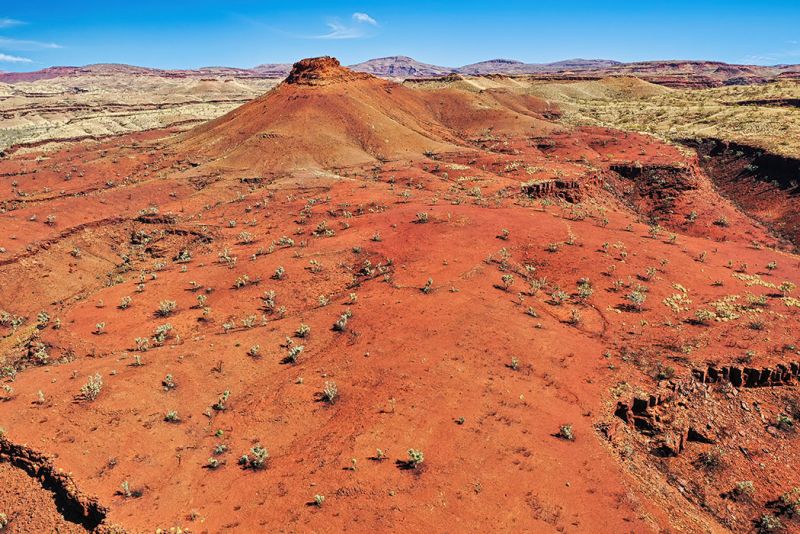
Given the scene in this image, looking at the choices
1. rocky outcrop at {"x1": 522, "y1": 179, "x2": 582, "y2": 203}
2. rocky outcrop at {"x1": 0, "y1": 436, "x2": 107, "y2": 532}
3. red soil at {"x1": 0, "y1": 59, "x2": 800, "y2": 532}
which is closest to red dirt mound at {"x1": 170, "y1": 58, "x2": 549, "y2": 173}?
red soil at {"x1": 0, "y1": 59, "x2": 800, "y2": 532}

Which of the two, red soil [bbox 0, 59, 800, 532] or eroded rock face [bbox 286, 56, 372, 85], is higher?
eroded rock face [bbox 286, 56, 372, 85]

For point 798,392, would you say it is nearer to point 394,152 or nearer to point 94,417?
point 94,417

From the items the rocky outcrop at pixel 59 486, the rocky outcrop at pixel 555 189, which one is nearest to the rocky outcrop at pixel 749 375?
the rocky outcrop at pixel 59 486

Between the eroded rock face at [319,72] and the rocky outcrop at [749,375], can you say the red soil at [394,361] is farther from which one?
the eroded rock face at [319,72]

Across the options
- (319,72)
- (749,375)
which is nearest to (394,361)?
(749,375)

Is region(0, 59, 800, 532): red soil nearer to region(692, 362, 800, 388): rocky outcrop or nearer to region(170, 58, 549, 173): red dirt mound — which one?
region(692, 362, 800, 388): rocky outcrop

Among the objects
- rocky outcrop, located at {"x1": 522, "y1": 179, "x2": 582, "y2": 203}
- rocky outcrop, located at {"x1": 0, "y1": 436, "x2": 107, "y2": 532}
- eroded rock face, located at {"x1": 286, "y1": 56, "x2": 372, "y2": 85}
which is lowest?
rocky outcrop, located at {"x1": 0, "y1": 436, "x2": 107, "y2": 532}
